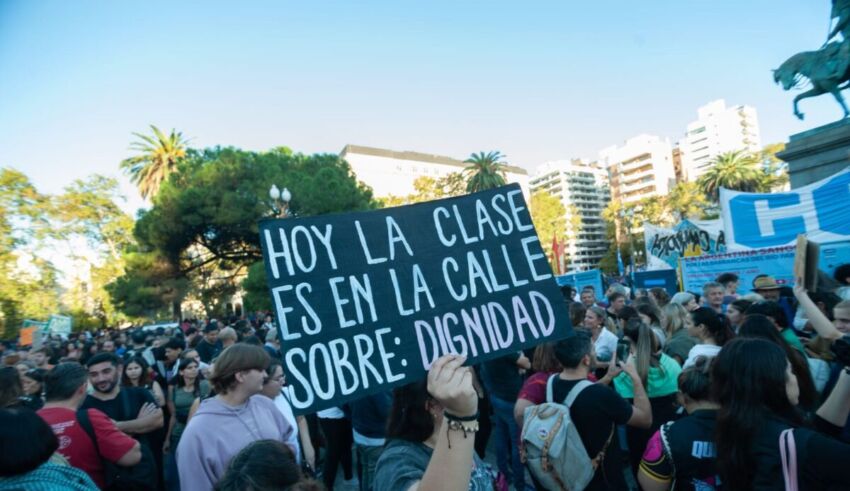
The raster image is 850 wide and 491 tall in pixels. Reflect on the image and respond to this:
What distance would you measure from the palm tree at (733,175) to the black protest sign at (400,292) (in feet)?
188

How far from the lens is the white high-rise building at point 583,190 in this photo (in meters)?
116

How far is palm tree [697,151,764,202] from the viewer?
50441 millimetres

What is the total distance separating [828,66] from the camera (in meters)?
12.7

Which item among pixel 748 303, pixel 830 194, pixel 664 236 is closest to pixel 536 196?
pixel 664 236

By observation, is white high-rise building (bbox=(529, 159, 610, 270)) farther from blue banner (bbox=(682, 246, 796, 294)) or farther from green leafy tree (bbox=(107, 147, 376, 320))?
blue banner (bbox=(682, 246, 796, 294))

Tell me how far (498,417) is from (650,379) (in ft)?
5.17

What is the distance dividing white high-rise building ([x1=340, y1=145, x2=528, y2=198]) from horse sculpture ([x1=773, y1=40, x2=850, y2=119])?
61664mm

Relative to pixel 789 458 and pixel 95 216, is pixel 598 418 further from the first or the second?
pixel 95 216

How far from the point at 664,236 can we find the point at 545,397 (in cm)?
1649

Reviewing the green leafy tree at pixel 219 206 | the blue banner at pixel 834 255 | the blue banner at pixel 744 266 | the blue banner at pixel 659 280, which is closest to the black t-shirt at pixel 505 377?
the blue banner at pixel 744 266

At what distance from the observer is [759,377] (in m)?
1.92

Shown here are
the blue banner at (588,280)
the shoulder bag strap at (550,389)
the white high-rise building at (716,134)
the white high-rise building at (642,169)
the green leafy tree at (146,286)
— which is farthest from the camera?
the white high-rise building at (716,134)

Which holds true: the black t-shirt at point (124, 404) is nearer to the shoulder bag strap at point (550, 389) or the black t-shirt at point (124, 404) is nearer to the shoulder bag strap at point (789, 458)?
the shoulder bag strap at point (550, 389)

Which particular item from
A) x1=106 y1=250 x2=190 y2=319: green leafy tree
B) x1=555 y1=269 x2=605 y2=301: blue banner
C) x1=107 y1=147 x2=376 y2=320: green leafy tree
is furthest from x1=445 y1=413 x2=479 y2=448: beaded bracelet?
x1=106 y1=250 x2=190 y2=319: green leafy tree
